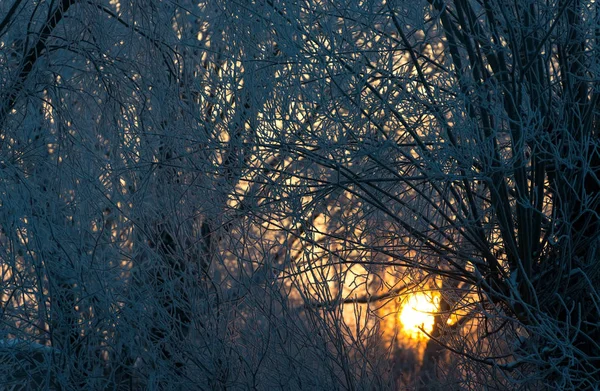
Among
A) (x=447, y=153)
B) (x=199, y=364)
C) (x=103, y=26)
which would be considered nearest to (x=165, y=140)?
(x=103, y=26)

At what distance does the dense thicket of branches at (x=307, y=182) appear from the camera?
15.1 ft

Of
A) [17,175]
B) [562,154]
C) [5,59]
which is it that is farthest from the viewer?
[5,59]

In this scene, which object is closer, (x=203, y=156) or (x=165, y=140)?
(x=203, y=156)

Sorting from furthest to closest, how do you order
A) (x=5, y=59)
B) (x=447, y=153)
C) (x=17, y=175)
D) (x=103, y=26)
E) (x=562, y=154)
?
(x=103, y=26)
(x=5, y=59)
(x=17, y=175)
(x=562, y=154)
(x=447, y=153)

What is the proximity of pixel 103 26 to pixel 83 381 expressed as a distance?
2.61 metres

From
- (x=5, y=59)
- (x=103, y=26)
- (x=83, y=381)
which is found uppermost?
(x=103, y=26)

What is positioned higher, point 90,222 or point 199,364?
point 90,222

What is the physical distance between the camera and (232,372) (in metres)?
5.45

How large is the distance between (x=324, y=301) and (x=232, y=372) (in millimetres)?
843

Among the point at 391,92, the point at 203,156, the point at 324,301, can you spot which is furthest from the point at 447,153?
the point at 203,156

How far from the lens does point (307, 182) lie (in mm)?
5449

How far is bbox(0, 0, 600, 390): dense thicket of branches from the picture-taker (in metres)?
4.61

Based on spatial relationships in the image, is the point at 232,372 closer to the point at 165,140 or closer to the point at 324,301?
the point at 324,301

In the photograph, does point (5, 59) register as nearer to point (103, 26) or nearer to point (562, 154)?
point (103, 26)
